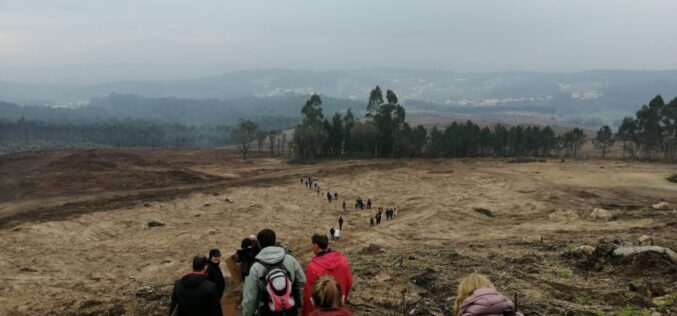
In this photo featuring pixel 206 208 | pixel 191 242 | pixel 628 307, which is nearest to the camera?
pixel 628 307

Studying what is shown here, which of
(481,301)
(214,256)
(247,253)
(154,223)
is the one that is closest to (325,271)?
(481,301)

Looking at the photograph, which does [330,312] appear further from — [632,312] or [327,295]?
[632,312]

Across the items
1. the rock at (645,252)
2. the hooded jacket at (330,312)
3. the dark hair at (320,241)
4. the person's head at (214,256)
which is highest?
the dark hair at (320,241)

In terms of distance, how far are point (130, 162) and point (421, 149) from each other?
45.0 metres

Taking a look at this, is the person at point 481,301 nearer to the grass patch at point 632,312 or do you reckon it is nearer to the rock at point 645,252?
the grass patch at point 632,312

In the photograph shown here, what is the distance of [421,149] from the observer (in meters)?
74.3

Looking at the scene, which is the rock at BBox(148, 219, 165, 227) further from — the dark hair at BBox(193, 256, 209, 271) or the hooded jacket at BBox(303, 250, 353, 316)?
the hooded jacket at BBox(303, 250, 353, 316)

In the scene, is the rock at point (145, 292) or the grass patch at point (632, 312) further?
the rock at point (145, 292)

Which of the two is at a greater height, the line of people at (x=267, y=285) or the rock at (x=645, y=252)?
the line of people at (x=267, y=285)

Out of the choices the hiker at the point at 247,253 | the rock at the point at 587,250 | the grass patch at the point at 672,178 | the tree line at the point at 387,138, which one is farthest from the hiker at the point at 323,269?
the tree line at the point at 387,138

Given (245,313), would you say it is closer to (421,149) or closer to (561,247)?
(561,247)

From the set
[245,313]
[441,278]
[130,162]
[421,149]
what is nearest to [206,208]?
[441,278]

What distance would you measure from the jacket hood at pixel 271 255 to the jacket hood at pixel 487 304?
2.34m

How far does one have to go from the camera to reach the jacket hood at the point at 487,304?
417 cm
